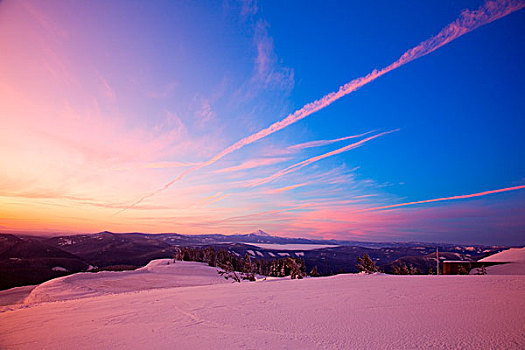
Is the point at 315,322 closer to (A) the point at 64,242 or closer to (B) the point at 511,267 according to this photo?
(B) the point at 511,267

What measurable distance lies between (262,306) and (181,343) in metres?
2.53

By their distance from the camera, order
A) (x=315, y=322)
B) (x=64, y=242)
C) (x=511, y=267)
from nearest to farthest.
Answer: (x=315, y=322)
(x=511, y=267)
(x=64, y=242)

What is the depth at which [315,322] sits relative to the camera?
4426 millimetres

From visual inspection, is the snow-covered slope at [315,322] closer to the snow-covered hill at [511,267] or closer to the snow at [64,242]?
the snow-covered hill at [511,267]

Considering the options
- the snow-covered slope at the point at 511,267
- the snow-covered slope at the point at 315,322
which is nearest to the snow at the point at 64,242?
the snow-covered slope at the point at 315,322

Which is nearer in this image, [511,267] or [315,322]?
[315,322]

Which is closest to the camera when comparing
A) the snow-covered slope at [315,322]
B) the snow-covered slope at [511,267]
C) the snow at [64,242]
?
the snow-covered slope at [315,322]

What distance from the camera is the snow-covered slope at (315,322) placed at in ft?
11.4

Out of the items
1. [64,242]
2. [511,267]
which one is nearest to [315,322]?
[511,267]

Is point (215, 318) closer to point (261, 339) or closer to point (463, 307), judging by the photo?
point (261, 339)

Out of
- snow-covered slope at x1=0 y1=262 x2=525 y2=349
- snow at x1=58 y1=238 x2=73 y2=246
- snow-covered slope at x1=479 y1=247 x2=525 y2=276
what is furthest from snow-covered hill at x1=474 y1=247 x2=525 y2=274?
snow at x1=58 y1=238 x2=73 y2=246

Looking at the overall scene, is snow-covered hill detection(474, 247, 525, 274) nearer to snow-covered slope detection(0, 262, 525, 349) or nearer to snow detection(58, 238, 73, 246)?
snow-covered slope detection(0, 262, 525, 349)

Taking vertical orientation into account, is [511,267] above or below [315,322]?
above

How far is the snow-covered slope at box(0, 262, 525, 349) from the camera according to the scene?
3.48 metres
